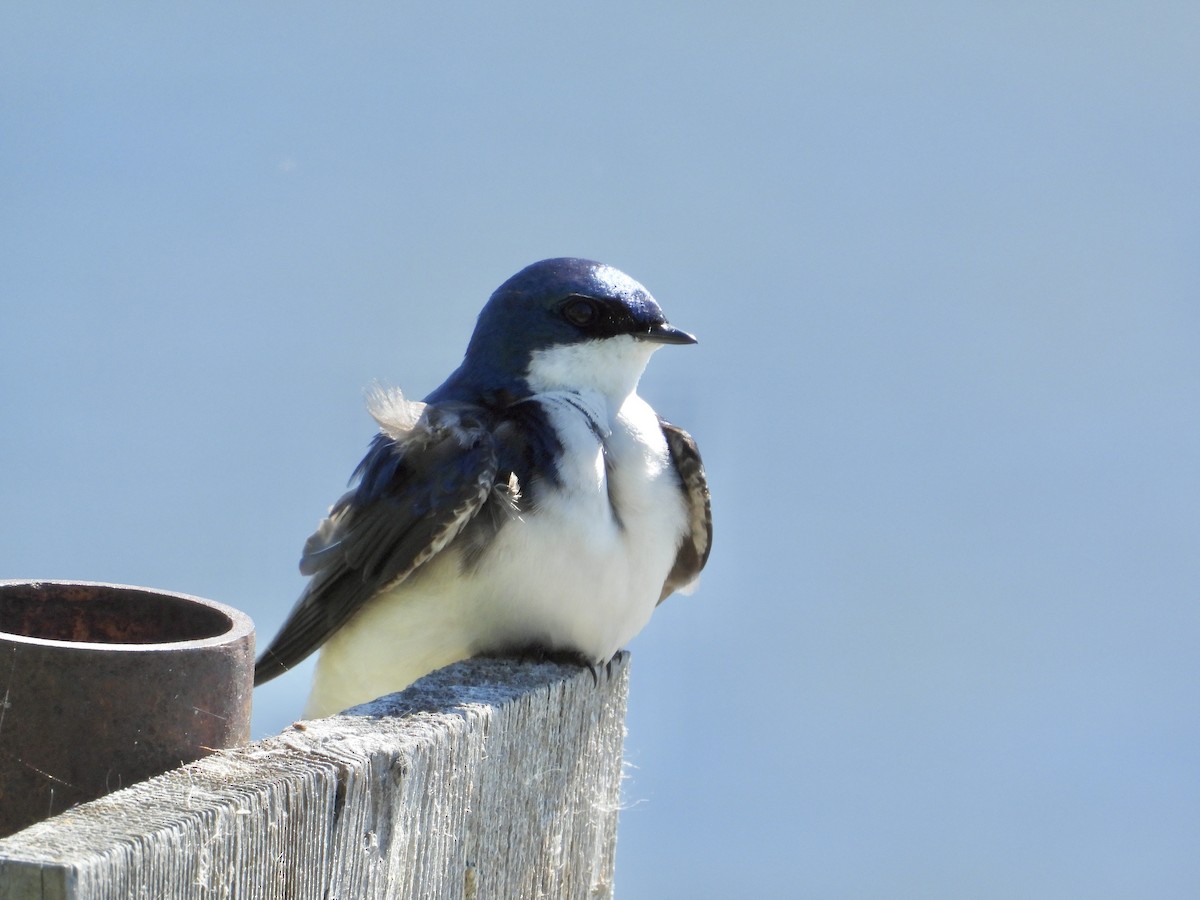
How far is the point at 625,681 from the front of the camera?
2.29 meters

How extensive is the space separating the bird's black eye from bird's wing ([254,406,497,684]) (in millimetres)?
267

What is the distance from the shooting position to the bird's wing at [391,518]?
2492mm

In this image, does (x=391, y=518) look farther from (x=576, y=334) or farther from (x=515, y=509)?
(x=576, y=334)

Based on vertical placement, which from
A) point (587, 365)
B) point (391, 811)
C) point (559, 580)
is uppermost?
point (587, 365)

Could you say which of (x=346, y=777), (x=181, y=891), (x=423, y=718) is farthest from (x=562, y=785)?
(x=181, y=891)

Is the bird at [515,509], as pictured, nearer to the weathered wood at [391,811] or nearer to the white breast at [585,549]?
the white breast at [585,549]

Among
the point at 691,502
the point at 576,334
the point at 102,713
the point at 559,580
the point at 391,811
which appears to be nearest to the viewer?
the point at 102,713

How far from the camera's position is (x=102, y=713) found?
136cm

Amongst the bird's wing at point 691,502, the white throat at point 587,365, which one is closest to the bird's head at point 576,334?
the white throat at point 587,365

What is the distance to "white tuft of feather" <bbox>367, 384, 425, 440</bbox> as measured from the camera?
2635 millimetres

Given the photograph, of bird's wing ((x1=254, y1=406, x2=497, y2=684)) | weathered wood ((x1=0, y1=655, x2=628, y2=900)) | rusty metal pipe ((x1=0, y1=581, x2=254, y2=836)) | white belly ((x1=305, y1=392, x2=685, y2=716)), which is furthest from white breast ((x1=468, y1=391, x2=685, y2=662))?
rusty metal pipe ((x1=0, y1=581, x2=254, y2=836))

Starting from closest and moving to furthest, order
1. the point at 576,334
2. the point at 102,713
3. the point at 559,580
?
1. the point at 102,713
2. the point at 559,580
3. the point at 576,334

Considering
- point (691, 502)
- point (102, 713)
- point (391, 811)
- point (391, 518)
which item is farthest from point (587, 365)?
point (102, 713)

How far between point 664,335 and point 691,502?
343 mm
